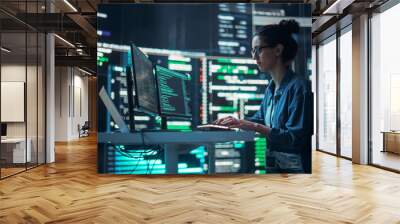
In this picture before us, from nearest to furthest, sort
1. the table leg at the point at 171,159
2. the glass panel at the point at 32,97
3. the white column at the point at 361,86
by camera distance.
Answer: the table leg at the point at 171,159
the glass panel at the point at 32,97
the white column at the point at 361,86

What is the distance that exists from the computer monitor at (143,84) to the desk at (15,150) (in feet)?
10.1

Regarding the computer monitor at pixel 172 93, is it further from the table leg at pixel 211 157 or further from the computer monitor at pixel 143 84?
the table leg at pixel 211 157

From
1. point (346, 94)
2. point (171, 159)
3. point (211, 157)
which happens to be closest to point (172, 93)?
point (171, 159)

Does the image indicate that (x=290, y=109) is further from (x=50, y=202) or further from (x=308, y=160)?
(x=50, y=202)

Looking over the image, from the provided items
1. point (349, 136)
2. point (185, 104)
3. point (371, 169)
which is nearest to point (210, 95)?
point (185, 104)

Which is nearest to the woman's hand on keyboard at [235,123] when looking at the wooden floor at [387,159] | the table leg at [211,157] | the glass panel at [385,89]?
the table leg at [211,157]

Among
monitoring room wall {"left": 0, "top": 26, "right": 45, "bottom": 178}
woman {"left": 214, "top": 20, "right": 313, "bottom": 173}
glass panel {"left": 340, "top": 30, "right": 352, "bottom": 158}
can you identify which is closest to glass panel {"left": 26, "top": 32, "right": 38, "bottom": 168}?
monitoring room wall {"left": 0, "top": 26, "right": 45, "bottom": 178}

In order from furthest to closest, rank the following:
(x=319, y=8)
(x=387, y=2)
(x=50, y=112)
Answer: (x=50, y=112), (x=319, y=8), (x=387, y=2)

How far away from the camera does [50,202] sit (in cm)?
455

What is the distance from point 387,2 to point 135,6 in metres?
4.61

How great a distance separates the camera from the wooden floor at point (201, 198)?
3.87 m

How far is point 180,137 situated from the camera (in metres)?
6.23

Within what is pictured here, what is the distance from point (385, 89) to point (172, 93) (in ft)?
14.0

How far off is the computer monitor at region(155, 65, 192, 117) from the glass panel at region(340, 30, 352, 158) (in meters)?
4.38
